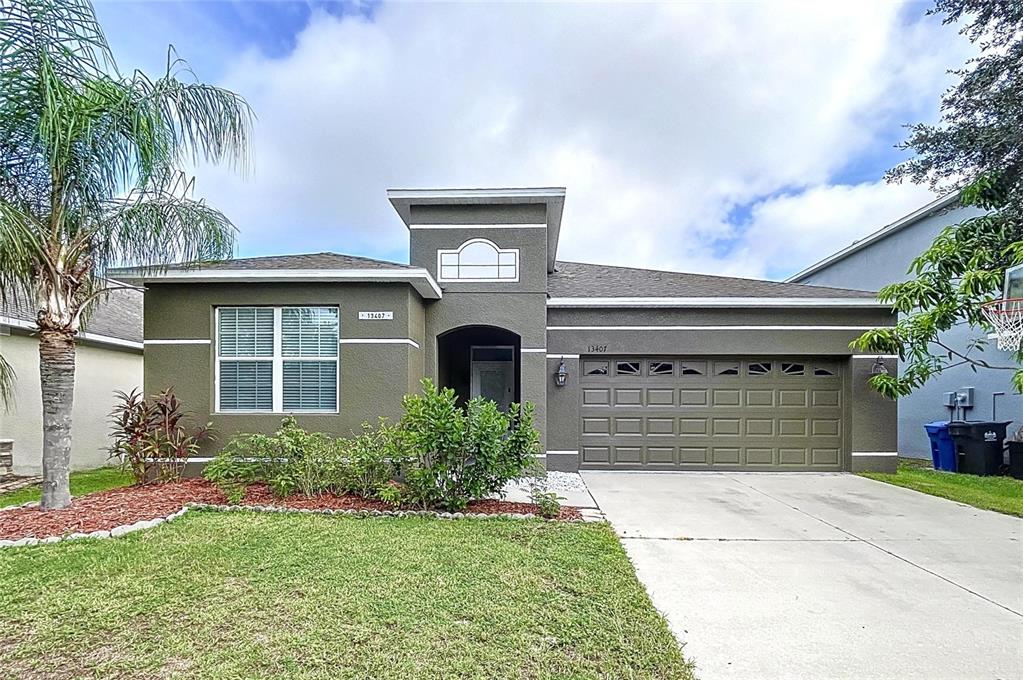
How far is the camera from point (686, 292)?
11.2m

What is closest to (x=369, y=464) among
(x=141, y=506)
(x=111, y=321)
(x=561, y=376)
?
(x=141, y=506)

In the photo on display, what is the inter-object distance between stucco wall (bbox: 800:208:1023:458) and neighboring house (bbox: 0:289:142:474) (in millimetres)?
17137

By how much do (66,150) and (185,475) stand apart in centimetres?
499

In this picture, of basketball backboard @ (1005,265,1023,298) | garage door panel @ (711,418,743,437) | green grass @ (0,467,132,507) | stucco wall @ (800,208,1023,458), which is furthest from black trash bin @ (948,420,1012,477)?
green grass @ (0,467,132,507)

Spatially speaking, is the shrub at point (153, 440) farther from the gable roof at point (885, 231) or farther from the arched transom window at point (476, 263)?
the gable roof at point (885, 231)

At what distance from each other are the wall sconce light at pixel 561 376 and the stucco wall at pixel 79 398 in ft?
28.4

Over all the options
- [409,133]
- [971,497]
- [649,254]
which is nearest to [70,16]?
[409,133]

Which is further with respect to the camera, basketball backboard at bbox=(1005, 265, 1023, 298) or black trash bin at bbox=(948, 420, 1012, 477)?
black trash bin at bbox=(948, 420, 1012, 477)

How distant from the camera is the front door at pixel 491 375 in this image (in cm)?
1355

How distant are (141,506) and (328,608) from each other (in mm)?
3981

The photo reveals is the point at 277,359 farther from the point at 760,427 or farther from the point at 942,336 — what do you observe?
the point at 942,336

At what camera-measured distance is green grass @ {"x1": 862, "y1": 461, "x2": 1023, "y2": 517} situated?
8133 millimetres

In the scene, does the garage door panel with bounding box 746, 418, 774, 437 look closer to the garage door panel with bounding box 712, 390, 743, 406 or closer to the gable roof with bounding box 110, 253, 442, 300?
the garage door panel with bounding box 712, 390, 743, 406

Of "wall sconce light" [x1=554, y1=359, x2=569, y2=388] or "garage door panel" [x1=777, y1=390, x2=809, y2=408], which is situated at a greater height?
"wall sconce light" [x1=554, y1=359, x2=569, y2=388]
